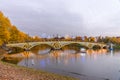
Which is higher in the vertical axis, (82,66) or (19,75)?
(19,75)

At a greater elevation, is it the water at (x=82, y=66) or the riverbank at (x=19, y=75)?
the riverbank at (x=19, y=75)

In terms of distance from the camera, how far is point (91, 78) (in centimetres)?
3422

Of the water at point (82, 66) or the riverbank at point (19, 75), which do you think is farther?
the water at point (82, 66)

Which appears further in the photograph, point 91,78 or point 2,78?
point 91,78

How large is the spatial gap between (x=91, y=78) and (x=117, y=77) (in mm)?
Answer: 3986

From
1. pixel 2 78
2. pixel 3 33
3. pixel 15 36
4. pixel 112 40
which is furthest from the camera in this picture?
pixel 112 40

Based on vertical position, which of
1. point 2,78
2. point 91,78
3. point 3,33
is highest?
point 3,33

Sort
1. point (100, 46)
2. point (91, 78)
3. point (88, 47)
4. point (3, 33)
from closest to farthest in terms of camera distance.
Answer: point (91, 78) → point (3, 33) → point (88, 47) → point (100, 46)

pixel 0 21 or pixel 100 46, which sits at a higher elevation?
pixel 0 21

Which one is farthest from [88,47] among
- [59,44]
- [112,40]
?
[112,40]

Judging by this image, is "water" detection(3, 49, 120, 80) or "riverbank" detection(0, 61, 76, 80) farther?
"water" detection(3, 49, 120, 80)

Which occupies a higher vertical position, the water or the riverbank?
the riverbank

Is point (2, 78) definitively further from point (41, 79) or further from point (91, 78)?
point (91, 78)

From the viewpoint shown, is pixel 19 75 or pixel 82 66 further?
pixel 82 66
